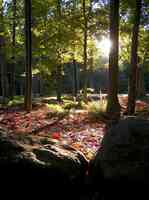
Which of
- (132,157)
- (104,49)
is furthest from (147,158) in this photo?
(104,49)

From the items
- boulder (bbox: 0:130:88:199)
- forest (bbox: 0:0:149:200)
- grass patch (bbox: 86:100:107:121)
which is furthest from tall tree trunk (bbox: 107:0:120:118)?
boulder (bbox: 0:130:88:199)

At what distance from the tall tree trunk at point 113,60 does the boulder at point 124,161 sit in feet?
24.5

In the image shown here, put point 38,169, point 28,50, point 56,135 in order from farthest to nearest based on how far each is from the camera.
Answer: point 28,50 < point 56,135 < point 38,169

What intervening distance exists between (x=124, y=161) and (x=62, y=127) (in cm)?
577

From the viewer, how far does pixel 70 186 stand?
5.25 meters

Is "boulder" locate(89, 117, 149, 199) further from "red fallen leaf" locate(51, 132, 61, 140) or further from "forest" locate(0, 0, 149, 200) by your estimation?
"red fallen leaf" locate(51, 132, 61, 140)

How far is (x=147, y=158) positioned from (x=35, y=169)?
1.53m

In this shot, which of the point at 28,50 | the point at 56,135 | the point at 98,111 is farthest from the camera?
the point at 28,50

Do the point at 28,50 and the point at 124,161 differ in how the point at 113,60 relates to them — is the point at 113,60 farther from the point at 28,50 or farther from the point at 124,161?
the point at 124,161

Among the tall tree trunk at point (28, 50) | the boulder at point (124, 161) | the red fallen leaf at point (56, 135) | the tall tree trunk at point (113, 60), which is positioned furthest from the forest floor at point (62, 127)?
the boulder at point (124, 161)

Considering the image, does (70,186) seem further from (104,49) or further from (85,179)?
(104,49)

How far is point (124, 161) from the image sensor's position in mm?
5062

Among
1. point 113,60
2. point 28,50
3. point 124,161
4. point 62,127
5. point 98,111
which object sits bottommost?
point 62,127

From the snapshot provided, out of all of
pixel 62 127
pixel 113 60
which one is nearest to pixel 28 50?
pixel 113 60
